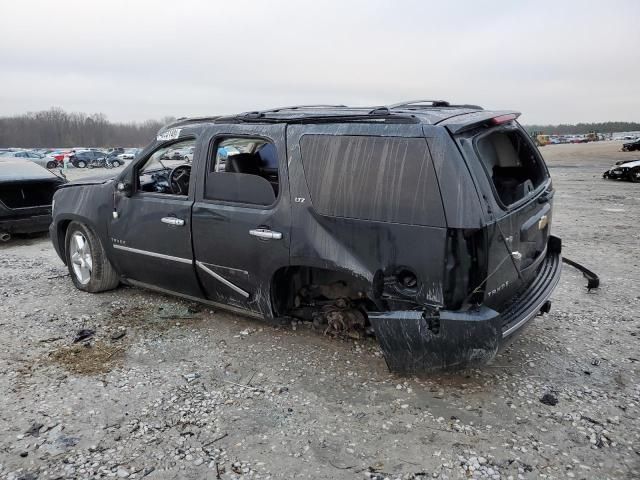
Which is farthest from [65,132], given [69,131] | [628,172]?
[628,172]

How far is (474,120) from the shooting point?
10.7 feet

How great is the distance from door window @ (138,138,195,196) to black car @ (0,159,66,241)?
4.22 meters

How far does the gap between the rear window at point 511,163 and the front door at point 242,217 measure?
1394mm

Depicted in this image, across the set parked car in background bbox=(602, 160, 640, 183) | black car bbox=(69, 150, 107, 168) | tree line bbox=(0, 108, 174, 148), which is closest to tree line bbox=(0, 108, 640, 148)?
tree line bbox=(0, 108, 174, 148)

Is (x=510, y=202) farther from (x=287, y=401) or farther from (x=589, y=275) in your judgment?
(x=589, y=275)

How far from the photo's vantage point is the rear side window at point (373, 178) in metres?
3.04

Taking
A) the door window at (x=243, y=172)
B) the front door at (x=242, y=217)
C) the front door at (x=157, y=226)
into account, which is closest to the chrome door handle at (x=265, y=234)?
the front door at (x=242, y=217)

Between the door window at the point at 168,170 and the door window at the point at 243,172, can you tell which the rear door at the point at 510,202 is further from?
the door window at the point at 168,170

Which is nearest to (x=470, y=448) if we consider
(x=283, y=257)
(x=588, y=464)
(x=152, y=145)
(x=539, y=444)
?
(x=539, y=444)

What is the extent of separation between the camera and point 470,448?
277cm

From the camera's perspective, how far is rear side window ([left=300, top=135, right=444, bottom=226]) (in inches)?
120

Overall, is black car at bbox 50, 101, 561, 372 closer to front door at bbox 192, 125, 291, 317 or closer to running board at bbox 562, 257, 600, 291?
front door at bbox 192, 125, 291, 317

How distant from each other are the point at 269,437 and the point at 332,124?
2029mm

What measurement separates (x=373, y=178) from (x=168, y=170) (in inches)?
103
